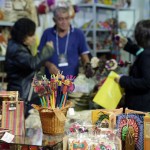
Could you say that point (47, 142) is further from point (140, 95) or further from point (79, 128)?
point (140, 95)

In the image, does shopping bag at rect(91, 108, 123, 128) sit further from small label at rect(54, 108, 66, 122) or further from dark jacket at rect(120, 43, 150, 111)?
dark jacket at rect(120, 43, 150, 111)

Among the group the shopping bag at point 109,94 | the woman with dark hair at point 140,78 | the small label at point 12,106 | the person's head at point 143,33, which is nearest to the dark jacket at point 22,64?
the shopping bag at point 109,94

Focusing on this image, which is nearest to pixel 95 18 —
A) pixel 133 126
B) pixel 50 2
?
pixel 50 2

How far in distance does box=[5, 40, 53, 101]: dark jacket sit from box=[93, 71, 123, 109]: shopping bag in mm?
675

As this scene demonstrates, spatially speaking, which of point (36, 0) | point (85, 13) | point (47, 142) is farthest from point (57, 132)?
point (85, 13)

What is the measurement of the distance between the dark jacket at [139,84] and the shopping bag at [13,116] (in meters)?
1.01

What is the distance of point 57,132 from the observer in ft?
5.76

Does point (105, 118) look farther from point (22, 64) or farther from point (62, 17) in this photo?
point (62, 17)

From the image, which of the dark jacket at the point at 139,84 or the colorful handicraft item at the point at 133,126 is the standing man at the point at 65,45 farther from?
the colorful handicraft item at the point at 133,126

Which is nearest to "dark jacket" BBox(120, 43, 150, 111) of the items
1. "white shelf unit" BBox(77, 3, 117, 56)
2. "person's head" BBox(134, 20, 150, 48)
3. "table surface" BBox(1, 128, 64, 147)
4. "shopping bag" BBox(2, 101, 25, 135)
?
"person's head" BBox(134, 20, 150, 48)

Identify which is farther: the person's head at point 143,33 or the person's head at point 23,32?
the person's head at point 23,32

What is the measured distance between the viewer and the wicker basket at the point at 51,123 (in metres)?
1.73

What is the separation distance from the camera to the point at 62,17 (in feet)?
11.3

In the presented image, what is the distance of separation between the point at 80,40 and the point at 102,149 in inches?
88.9
